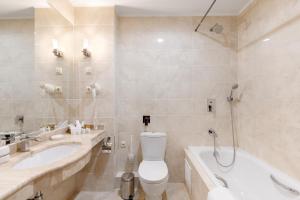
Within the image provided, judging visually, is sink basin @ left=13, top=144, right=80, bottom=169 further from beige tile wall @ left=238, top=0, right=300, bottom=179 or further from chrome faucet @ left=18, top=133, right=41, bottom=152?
beige tile wall @ left=238, top=0, right=300, bottom=179

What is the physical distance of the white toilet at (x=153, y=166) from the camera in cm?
186

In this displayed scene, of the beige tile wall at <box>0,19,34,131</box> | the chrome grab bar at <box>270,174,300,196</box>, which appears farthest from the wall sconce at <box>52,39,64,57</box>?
the chrome grab bar at <box>270,174,300,196</box>

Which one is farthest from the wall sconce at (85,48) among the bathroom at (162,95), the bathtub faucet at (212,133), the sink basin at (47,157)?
the bathtub faucet at (212,133)

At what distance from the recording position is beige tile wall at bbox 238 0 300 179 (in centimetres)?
162

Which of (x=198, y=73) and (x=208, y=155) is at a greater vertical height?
(x=198, y=73)

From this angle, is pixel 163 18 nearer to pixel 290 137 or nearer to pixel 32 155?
pixel 290 137

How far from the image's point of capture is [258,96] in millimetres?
2143

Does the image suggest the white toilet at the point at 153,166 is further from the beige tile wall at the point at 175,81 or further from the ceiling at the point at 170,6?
the ceiling at the point at 170,6

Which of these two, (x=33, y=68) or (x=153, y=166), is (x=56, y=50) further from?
(x=153, y=166)

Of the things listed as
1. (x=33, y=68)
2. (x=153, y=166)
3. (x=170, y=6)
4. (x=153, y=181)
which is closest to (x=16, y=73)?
(x=33, y=68)

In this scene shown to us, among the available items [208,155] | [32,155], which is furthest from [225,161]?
[32,155]

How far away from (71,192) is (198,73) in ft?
7.77

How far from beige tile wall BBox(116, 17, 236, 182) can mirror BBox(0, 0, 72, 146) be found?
2.49 feet

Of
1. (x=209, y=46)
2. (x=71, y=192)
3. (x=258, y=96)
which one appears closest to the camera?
(x=258, y=96)
